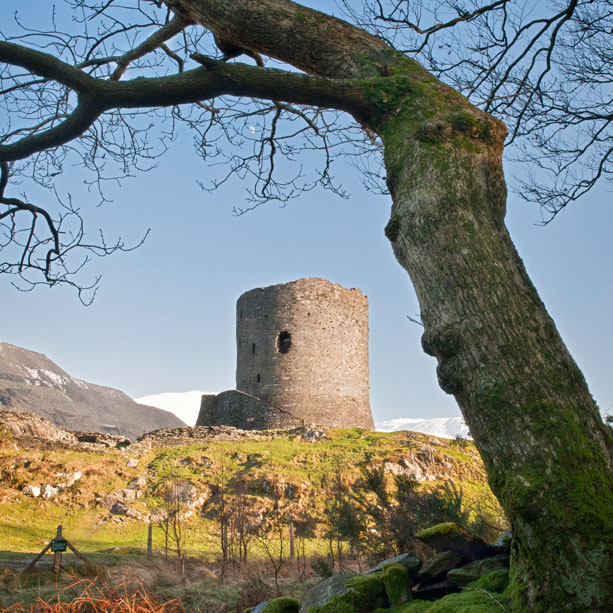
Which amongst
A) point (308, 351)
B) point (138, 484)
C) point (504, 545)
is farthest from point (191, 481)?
point (504, 545)

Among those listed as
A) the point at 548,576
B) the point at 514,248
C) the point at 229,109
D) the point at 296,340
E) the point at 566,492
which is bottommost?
the point at 548,576

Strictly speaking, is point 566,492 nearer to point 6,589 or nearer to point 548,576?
point 548,576

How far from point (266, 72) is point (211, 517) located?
11.3 meters

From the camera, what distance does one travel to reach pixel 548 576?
221 centimetres

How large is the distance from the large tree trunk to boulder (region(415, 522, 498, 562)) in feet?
2.96

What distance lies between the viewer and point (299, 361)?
75.4 ft

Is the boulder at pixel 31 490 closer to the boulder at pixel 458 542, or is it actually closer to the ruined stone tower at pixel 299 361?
the ruined stone tower at pixel 299 361

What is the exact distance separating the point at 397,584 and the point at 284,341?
812 inches

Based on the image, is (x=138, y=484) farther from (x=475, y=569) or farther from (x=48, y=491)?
(x=475, y=569)

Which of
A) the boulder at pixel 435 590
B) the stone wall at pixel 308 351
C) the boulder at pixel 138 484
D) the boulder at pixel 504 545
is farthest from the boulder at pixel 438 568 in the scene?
the stone wall at pixel 308 351

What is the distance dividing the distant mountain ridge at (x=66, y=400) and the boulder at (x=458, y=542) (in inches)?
1150

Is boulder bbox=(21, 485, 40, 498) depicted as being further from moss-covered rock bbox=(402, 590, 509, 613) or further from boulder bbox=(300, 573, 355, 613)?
moss-covered rock bbox=(402, 590, 509, 613)

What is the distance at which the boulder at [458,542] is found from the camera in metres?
3.40

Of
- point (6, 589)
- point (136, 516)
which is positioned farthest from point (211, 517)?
point (6, 589)
